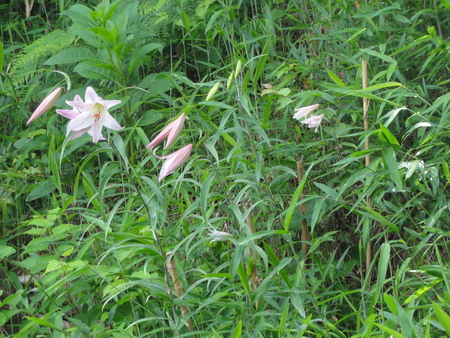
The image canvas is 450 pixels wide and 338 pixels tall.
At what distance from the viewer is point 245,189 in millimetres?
1813

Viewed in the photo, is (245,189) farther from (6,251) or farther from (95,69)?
(95,69)

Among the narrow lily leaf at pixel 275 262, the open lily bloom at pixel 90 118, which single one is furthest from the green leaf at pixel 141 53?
the narrow lily leaf at pixel 275 262

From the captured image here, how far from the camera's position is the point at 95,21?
2.89 metres

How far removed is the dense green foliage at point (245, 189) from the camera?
73.1 inches

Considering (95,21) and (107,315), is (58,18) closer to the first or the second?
(95,21)

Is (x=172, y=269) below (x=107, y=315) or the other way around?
the other way around

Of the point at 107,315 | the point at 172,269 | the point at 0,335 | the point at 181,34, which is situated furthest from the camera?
the point at 181,34

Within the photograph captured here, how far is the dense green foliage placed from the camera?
186 cm

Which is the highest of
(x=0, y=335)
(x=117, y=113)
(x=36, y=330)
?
(x=117, y=113)

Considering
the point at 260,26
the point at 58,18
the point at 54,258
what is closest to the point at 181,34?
the point at 260,26

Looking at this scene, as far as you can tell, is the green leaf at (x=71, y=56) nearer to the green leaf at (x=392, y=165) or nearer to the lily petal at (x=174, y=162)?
the lily petal at (x=174, y=162)

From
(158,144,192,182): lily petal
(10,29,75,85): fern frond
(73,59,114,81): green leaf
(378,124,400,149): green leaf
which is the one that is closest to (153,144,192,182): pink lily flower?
(158,144,192,182): lily petal

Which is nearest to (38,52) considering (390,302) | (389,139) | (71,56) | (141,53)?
(71,56)

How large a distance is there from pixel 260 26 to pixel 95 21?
0.83 m
